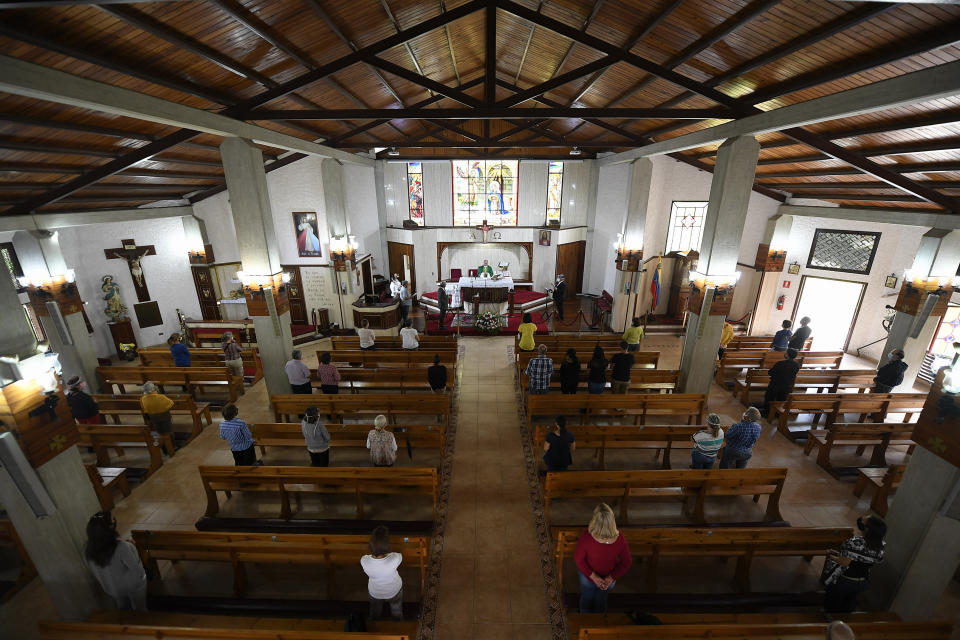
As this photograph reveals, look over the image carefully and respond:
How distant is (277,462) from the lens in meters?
7.28

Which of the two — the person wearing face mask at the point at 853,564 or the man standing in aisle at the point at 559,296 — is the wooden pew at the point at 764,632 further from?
the man standing in aisle at the point at 559,296

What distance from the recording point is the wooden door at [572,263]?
17.8m

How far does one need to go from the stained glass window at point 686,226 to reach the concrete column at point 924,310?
615 cm

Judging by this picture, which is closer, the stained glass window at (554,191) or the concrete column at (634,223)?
the concrete column at (634,223)

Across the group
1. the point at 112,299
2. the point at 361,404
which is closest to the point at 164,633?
the point at 361,404

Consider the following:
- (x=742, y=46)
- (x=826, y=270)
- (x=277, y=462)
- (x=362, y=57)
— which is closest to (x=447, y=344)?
(x=277, y=462)

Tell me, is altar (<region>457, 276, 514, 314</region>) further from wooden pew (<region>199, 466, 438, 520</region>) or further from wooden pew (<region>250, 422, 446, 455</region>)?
wooden pew (<region>199, 466, 438, 520</region>)

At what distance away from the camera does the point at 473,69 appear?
38.0 ft

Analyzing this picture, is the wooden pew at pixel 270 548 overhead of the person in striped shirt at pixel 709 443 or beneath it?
beneath

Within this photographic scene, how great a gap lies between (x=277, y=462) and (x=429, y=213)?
12511 mm

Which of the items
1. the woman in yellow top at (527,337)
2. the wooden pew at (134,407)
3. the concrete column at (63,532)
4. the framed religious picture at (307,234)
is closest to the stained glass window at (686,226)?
the woman in yellow top at (527,337)

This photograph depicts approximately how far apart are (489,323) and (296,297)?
7572mm

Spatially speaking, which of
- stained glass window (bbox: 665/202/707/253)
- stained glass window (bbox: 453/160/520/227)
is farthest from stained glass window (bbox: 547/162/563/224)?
stained glass window (bbox: 665/202/707/253)

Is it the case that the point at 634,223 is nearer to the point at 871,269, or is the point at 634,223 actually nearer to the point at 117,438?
the point at 871,269
